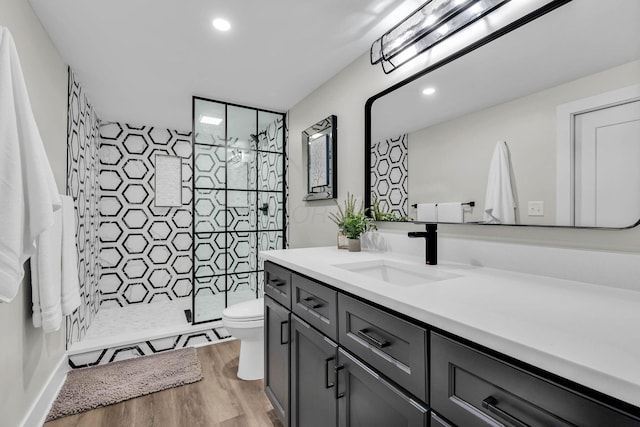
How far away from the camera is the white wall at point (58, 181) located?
1417 mm

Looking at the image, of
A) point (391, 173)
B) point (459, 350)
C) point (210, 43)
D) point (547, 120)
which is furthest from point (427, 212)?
point (210, 43)

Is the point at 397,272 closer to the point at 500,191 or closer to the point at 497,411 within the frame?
the point at 500,191

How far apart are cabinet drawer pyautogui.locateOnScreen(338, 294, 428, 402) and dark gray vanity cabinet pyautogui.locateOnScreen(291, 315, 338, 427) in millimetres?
141

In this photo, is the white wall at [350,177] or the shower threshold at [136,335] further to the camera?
the shower threshold at [136,335]

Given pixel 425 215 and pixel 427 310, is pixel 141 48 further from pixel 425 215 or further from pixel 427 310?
pixel 427 310

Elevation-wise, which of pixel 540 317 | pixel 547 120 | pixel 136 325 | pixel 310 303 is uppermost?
pixel 547 120

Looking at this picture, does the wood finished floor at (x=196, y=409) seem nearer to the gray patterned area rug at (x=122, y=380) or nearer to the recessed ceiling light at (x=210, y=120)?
the gray patterned area rug at (x=122, y=380)

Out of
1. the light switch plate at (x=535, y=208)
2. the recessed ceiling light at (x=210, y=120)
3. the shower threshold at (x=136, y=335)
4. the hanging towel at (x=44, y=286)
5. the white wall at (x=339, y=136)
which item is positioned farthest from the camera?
the recessed ceiling light at (x=210, y=120)

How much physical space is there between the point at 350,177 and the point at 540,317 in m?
1.62

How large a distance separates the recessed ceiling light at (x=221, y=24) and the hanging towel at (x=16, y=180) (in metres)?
0.99

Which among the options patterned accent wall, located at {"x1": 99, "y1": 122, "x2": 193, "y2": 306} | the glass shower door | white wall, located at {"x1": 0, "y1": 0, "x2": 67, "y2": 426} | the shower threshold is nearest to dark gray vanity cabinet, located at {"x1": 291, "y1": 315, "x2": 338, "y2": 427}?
white wall, located at {"x1": 0, "y1": 0, "x2": 67, "y2": 426}

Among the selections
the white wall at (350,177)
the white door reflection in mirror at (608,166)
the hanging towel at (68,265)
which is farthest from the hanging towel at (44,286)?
the white door reflection in mirror at (608,166)

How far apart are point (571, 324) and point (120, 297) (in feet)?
14.1

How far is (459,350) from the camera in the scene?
0.67 m
